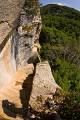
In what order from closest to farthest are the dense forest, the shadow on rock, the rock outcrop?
the shadow on rock < the dense forest < the rock outcrop

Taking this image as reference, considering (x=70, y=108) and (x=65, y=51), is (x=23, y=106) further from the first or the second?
(x=65, y=51)

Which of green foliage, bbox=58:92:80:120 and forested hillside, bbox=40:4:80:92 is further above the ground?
green foliage, bbox=58:92:80:120

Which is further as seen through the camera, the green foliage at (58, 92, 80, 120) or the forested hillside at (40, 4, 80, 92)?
the forested hillside at (40, 4, 80, 92)

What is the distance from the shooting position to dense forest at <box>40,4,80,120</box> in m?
9.39

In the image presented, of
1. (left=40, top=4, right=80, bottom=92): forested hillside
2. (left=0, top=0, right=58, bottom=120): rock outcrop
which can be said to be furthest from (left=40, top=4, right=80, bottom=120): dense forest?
(left=0, top=0, right=58, bottom=120): rock outcrop

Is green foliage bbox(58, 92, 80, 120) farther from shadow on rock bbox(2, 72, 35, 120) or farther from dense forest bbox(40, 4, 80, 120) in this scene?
shadow on rock bbox(2, 72, 35, 120)

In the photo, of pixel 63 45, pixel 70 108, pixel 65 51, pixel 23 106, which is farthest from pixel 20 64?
pixel 63 45

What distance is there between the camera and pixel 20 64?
42.1ft

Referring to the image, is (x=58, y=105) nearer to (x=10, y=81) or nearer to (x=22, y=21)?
(x=10, y=81)

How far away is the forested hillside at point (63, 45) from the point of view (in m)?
17.8

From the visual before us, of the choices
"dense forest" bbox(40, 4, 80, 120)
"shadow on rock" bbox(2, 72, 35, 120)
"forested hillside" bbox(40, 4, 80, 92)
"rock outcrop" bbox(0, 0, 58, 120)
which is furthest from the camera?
"forested hillside" bbox(40, 4, 80, 92)

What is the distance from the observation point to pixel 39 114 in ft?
29.0

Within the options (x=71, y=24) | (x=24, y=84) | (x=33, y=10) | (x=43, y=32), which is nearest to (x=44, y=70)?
(x=24, y=84)

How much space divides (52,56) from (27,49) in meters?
10.9
